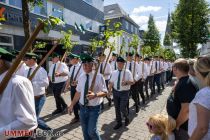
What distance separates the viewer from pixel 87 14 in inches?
1100

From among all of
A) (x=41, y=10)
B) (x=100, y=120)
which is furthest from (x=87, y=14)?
(x=100, y=120)

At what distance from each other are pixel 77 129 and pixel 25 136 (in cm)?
423

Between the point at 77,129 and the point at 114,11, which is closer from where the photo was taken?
the point at 77,129

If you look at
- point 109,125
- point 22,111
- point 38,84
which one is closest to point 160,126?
point 22,111


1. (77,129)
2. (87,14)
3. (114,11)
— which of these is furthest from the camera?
(114,11)

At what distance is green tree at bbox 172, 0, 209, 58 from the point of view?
28688 mm

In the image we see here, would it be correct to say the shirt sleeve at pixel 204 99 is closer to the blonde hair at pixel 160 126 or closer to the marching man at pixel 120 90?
the blonde hair at pixel 160 126

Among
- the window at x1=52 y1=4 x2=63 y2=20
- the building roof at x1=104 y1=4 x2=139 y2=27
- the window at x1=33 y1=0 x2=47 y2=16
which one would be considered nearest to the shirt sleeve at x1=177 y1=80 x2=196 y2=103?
the window at x1=33 y1=0 x2=47 y2=16

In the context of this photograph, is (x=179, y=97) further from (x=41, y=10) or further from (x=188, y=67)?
(x=41, y=10)

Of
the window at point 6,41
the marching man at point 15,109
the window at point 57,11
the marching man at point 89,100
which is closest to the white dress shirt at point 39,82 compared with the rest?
the marching man at point 89,100

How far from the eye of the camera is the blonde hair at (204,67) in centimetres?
274

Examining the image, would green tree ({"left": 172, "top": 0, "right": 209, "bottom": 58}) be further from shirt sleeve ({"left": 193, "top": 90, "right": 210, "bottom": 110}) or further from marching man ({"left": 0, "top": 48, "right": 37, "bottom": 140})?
marching man ({"left": 0, "top": 48, "right": 37, "bottom": 140})

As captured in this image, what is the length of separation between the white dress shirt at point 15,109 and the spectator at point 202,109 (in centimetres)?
171

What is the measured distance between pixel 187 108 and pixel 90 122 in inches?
78.3
